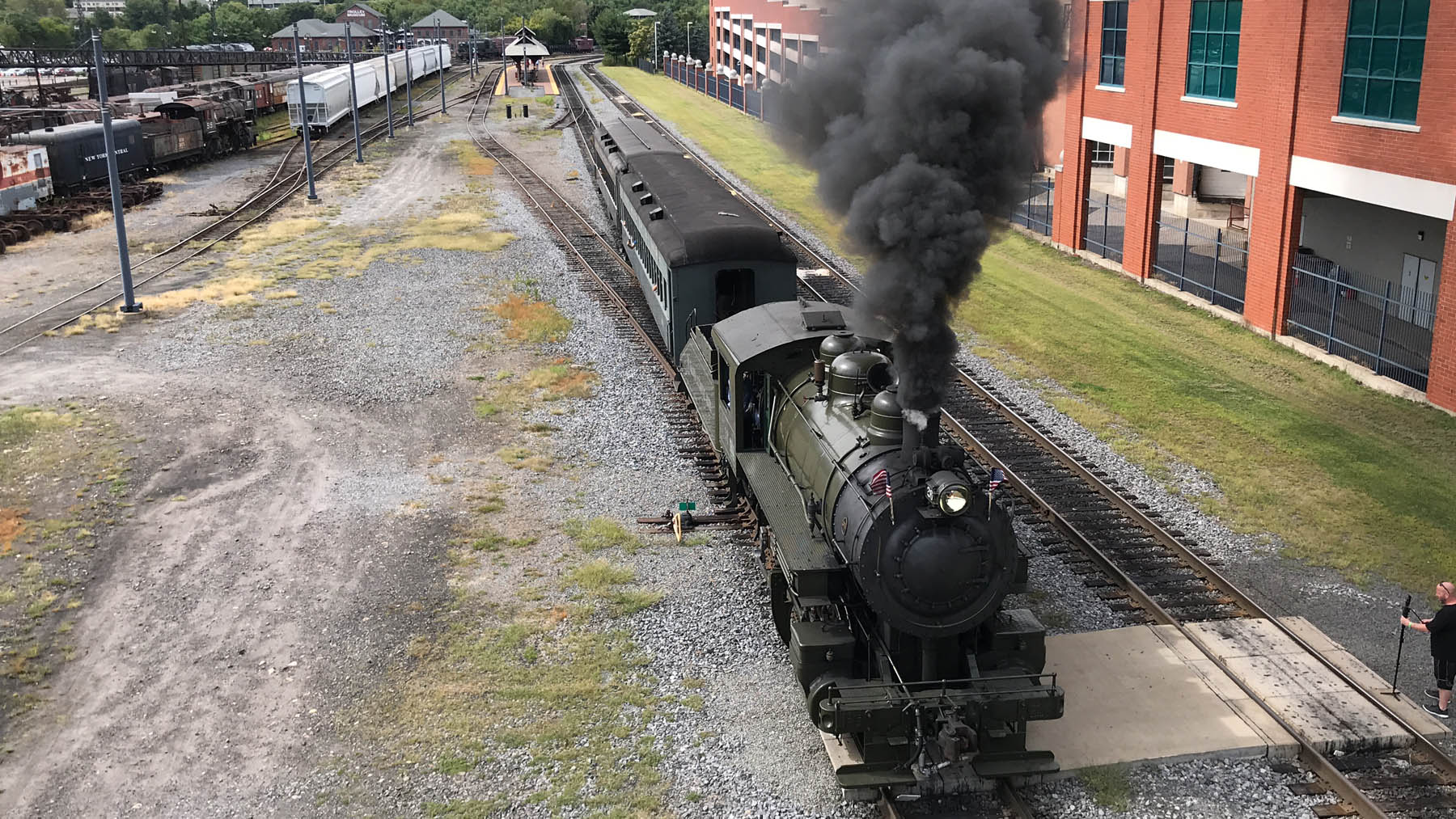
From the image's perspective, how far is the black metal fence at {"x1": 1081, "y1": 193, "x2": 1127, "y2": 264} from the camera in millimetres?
29625

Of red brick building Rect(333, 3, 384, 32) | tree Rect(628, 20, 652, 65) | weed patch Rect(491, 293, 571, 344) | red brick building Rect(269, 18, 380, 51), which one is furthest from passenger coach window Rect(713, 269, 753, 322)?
red brick building Rect(333, 3, 384, 32)

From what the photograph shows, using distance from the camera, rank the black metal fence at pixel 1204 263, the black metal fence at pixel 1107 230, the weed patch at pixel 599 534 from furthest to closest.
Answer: the black metal fence at pixel 1107 230 < the black metal fence at pixel 1204 263 < the weed patch at pixel 599 534

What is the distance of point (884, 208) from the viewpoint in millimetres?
8570

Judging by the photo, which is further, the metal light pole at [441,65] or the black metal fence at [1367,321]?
the metal light pole at [441,65]

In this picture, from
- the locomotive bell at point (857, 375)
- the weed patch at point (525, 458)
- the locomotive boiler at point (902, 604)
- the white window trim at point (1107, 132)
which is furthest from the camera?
the white window trim at point (1107, 132)

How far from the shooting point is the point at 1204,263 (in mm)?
28844

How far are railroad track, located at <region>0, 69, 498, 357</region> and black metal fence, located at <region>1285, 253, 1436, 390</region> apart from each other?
25.6 meters

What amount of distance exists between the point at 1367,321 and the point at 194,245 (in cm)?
3041

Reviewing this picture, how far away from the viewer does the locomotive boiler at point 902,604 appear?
8508mm

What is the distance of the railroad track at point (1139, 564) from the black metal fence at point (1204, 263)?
27.9 feet

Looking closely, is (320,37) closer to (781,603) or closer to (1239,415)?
(1239,415)

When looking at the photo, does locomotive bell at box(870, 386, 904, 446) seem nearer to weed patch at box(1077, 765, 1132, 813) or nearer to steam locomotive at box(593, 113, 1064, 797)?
steam locomotive at box(593, 113, 1064, 797)

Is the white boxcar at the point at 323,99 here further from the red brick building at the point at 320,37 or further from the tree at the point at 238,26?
the tree at the point at 238,26

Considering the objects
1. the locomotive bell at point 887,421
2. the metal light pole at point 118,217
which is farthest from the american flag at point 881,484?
the metal light pole at point 118,217
